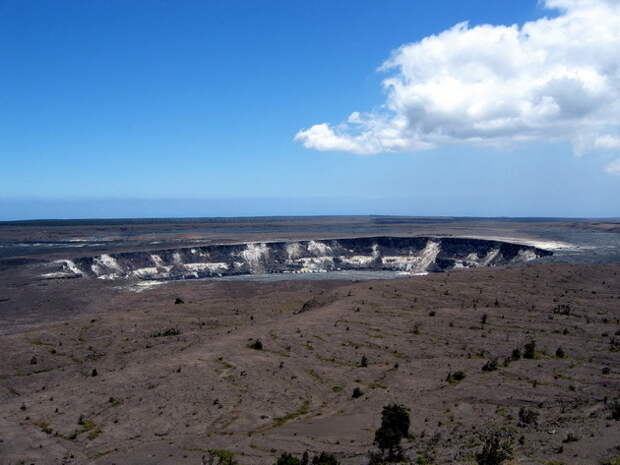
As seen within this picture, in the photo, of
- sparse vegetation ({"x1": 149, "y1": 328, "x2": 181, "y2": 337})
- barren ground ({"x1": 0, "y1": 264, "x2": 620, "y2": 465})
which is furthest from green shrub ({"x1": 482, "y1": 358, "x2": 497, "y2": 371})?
sparse vegetation ({"x1": 149, "y1": 328, "x2": 181, "y2": 337})

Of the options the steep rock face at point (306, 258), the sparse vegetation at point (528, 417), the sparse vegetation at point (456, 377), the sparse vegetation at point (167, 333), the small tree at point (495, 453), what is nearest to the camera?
the small tree at point (495, 453)

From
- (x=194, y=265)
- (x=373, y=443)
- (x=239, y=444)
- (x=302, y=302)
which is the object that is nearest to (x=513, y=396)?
(x=373, y=443)

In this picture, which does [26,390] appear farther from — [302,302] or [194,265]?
[194,265]

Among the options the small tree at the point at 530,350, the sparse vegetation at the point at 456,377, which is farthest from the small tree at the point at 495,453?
the small tree at the point at 530,350

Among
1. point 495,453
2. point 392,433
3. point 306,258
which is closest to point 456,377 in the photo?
point 392,433

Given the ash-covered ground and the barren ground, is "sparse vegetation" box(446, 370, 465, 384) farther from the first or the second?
the barren ground

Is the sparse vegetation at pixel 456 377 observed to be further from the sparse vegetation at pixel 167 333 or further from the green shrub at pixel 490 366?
the sparse vegetation at pixel 167 333
